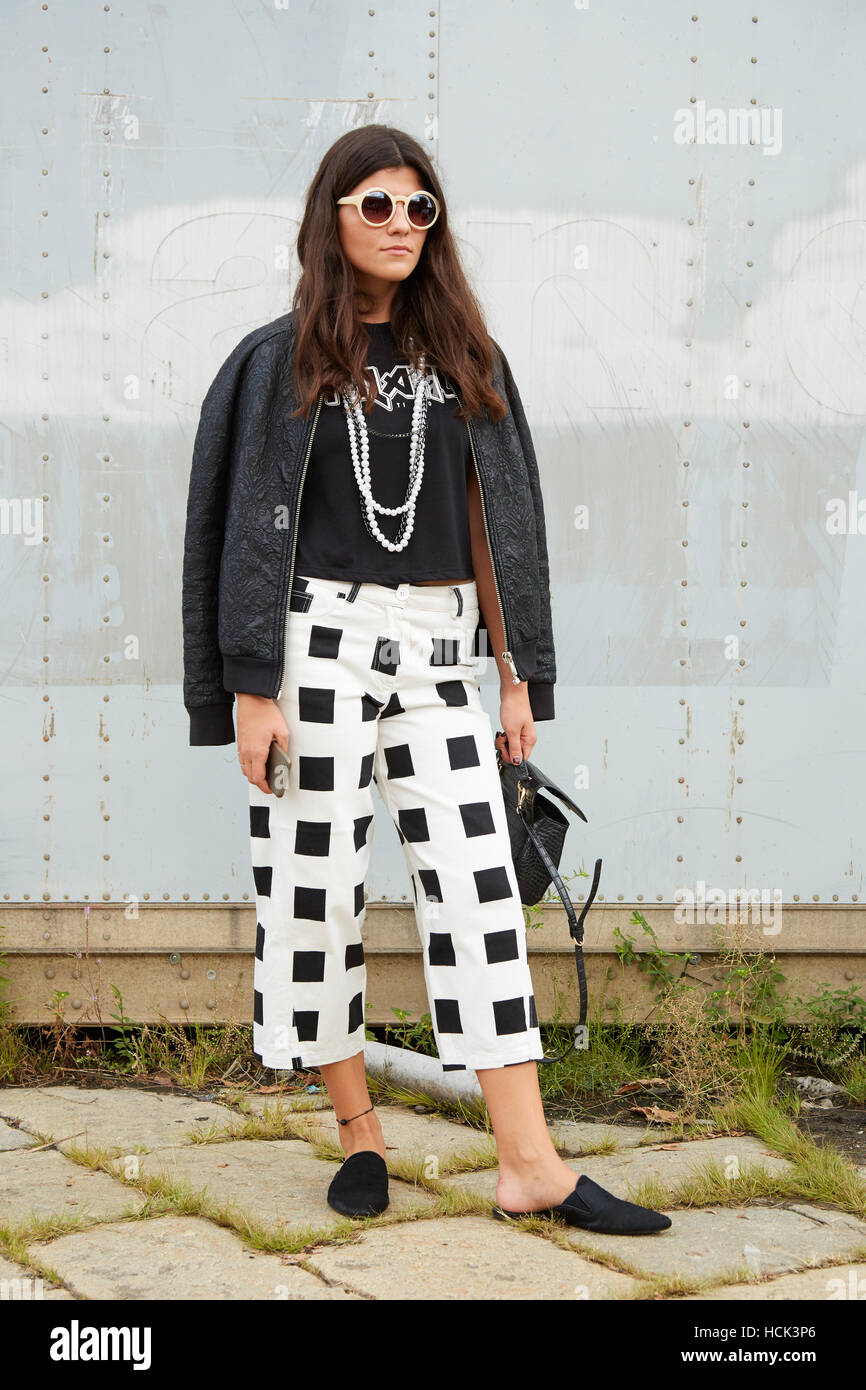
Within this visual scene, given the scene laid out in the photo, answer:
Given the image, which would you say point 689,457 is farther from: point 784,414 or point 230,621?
point 230,621

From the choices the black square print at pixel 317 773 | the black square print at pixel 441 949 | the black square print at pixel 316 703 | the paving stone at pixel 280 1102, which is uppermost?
the black square print at pixel 316 703

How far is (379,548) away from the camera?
A: 2.45 metres

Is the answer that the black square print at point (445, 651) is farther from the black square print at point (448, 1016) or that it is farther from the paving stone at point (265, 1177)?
the paving stone at point (265, 1177)

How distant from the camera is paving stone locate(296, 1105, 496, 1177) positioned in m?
2.91

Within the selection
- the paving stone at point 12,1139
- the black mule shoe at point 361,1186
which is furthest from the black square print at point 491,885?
the paving stone at point 12,1139

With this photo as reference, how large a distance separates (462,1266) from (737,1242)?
0.52 m

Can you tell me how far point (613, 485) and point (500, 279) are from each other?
61cm

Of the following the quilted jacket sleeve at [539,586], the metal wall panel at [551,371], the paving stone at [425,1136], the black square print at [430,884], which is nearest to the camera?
the black square print at [430,884]

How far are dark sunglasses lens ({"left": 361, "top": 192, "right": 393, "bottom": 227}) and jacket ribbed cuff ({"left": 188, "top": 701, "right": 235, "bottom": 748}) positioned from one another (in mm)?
952

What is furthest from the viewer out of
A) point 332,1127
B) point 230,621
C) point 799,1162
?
point 332,1127

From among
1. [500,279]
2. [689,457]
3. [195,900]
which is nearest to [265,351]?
[500,279]

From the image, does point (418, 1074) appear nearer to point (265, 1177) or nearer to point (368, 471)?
point (265, 1177)

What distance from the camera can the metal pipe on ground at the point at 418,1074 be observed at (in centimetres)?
326

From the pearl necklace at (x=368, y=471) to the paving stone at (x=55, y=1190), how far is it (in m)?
1.38
